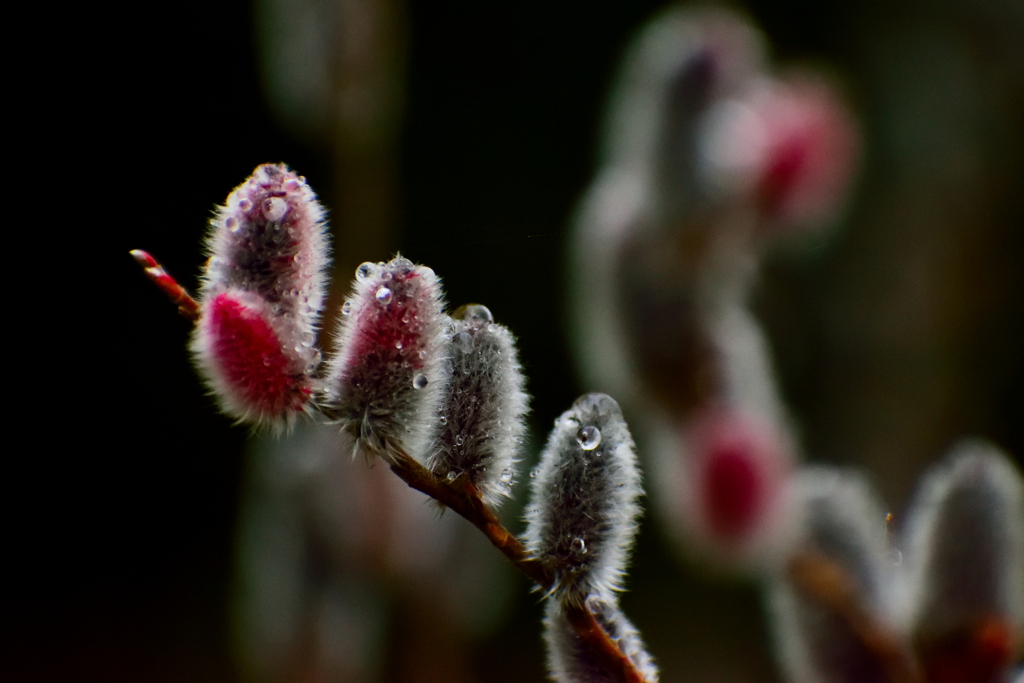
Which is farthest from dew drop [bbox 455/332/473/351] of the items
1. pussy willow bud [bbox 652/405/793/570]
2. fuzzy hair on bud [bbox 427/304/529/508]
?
pussy willow bud [bbox 652/405/793/570]

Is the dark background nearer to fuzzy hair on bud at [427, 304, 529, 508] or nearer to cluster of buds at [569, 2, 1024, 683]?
cluster of buds at [569, 2, 1024, 683]

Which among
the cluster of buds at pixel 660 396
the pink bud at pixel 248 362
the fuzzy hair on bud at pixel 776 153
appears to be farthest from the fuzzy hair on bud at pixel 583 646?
the fuzzy hair on bud at pixel 776 153

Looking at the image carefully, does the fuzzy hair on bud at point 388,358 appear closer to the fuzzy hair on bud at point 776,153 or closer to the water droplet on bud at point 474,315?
the water droplet on bud at point 474,315

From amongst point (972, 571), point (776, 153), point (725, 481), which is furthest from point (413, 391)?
point (776, 153)

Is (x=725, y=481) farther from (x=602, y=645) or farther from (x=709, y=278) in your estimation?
(x=602, y=645)

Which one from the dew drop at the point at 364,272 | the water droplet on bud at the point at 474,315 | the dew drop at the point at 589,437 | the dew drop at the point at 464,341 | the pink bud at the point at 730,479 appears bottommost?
the dew drop at the point at 589,437
